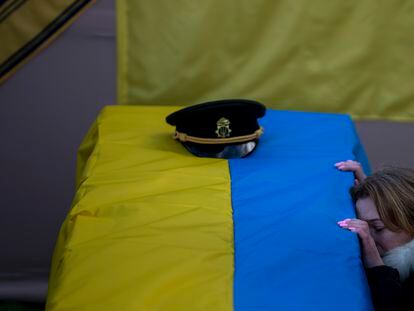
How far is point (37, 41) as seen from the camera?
7.19 feet

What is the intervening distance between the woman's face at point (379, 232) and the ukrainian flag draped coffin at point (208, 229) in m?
0.04

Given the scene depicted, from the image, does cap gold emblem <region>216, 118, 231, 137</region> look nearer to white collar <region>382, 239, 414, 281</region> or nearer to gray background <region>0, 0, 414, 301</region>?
white collar <region>382, 239, 414, 281</region>

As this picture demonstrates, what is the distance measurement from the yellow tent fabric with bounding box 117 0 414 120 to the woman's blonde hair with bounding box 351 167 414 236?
2.33 ft

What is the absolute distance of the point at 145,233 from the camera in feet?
4.43

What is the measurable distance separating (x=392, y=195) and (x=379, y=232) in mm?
83

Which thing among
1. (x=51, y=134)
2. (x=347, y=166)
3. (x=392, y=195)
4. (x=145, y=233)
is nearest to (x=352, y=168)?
(x=347, y=166)

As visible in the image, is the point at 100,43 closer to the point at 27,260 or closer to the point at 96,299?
the point at 27,260

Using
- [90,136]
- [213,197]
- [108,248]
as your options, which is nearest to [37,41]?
[90,136]

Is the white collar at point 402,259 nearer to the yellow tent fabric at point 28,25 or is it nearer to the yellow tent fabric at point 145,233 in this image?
the yellow tent fabric at point 145,233

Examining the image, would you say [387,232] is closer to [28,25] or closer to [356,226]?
[356,226]

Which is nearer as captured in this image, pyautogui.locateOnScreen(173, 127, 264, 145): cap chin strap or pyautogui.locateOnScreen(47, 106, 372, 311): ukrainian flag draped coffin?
pyautogui.locateOnScreen(47, 106, 372, 311): ukrainian flag draped coffin

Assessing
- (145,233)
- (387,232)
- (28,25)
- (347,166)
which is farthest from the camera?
(28,25)

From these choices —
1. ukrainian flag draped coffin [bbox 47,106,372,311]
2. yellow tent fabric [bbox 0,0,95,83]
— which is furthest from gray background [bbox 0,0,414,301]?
ukrainian flag draped coffin [bbox 47,106,372,311]

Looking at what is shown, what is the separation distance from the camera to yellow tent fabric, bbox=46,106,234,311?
1.18 metres
